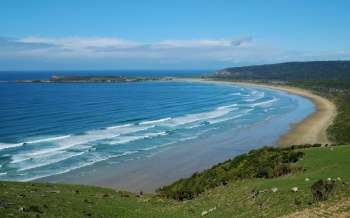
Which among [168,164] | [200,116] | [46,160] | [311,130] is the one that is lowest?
[200,116]

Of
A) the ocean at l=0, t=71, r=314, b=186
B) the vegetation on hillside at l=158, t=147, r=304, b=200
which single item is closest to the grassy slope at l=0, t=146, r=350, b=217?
the vegetation on hillside at l=158, t=147, r=304, b=200

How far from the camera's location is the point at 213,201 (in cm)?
1994

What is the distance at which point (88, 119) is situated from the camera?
6962 centimetres

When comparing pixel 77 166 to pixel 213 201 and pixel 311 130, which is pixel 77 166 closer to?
pixel 213 201

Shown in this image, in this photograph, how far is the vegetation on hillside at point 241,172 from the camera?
23.1 metres

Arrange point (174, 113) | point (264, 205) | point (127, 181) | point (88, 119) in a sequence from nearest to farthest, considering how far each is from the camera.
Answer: point (264, 205), point (127, 181), point (88, 119), point (174, 113)

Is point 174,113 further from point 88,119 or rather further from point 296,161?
point 296,161

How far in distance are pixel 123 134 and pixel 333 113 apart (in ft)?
121

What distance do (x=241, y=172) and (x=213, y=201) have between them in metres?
5.08

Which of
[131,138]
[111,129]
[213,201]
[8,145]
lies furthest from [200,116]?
[213,201]

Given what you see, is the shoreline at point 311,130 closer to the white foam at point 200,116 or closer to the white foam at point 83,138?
the white foam at point 200,116

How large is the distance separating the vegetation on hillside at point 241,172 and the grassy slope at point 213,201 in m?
0.97

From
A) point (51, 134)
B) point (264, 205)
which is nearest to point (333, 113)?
point (51, 134)

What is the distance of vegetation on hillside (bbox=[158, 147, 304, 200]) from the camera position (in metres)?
23.1
